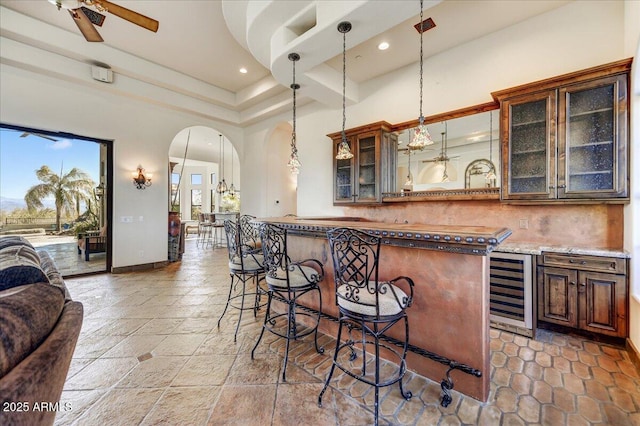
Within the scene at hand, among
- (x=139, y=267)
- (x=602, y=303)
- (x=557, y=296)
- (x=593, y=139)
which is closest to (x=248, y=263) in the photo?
(x=557, y=296)

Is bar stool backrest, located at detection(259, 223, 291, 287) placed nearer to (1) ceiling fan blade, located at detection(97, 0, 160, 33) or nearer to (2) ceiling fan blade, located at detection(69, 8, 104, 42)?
(1) ceiling fan blade, located at detection(97, 0, 160, 33)

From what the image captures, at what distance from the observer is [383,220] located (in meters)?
4.18

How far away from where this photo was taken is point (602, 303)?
7.49 ft

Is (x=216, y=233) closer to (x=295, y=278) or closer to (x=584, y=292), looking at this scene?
(x=295, y=278)

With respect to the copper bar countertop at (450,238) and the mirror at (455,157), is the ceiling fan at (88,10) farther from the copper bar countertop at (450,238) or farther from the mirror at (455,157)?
the mirror at (455,157)

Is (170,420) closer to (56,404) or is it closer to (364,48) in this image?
(56,404)

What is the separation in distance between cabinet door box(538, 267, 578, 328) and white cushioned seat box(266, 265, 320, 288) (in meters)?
2.29

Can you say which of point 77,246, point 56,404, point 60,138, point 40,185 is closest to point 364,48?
point 56,404

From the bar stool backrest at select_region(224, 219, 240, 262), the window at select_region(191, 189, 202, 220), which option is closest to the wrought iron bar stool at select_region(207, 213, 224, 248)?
the window at select_region(191, 189, 202, 220)

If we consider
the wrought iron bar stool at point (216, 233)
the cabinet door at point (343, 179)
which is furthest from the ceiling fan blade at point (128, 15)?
the wrought iron bar stool at point (216, 233)

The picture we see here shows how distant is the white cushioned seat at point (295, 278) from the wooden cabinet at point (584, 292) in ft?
7.53

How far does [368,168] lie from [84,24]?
3847 millimetres

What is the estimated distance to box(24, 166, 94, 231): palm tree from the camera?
4340 mm

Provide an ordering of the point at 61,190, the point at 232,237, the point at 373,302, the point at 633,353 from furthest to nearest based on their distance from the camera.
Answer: the point at 61,190 → the point at 232,237 → the point at 633,353 → the point at 373,302
